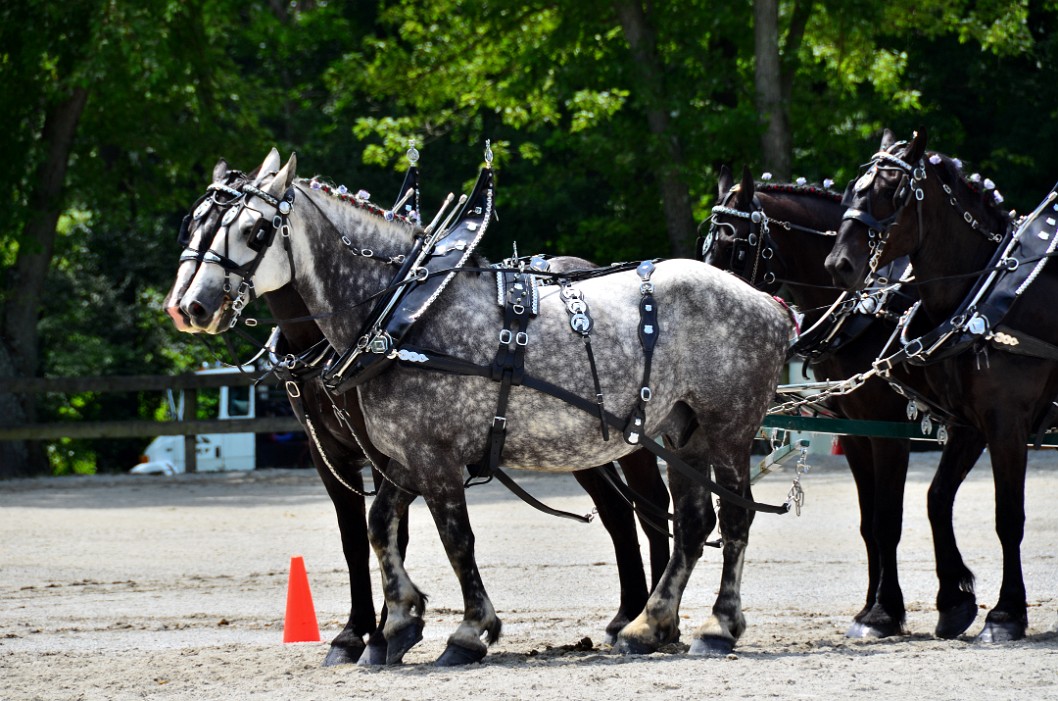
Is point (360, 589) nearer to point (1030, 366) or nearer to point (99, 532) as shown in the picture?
point (1030, 366)

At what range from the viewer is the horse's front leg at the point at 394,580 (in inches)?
254

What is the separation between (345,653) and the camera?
22.3ft

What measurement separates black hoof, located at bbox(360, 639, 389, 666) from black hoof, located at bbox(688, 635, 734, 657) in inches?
54.3

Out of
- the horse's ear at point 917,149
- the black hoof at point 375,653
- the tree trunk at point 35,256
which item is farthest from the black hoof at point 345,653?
the tree trunk at point 35,256

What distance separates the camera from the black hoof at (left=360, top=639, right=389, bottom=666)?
6.60m

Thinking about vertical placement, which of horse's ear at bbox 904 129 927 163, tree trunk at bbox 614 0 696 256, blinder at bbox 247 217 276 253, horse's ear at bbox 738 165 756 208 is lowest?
blinder at bbox 247 217 276 253

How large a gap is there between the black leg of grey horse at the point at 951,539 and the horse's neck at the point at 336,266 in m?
2.97

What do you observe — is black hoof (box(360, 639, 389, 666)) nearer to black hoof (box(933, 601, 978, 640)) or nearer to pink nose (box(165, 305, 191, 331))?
pink nose (box(165, 305, 191, 331))

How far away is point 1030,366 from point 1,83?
14984mm

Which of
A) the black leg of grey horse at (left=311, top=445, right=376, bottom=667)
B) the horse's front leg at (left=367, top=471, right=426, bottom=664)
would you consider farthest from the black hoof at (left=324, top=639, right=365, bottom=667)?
the horse's front leg at (left=367, top=471, right=426, bottom=664)

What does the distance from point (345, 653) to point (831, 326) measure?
302 cm

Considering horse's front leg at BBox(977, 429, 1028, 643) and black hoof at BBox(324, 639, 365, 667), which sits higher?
horse's front leg at BBox(977, 429, 1028, 643)

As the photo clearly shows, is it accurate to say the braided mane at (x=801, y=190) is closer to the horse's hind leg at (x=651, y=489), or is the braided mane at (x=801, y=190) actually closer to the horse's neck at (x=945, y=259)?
the horse's neck at (x=945, y=259)

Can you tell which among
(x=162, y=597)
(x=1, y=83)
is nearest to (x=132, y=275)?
(x=1, y=83)
